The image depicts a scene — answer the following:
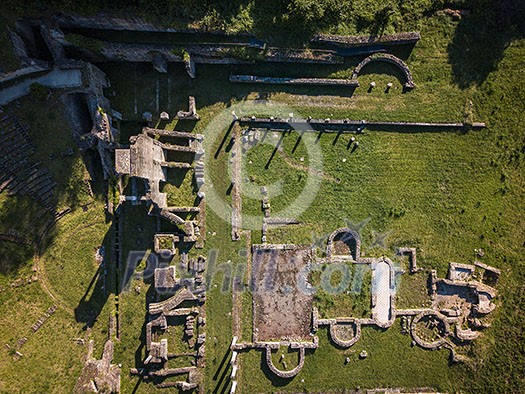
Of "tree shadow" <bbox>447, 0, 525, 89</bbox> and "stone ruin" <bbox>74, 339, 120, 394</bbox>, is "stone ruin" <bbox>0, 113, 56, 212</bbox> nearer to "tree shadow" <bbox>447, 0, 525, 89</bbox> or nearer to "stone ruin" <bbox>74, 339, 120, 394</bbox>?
"stone ruin" <bbox>74, 339, 120, 394</bbox>

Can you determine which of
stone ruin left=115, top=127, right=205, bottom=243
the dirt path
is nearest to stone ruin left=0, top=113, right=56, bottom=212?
stone ruin left=115, top=127, right=205, bottom=243

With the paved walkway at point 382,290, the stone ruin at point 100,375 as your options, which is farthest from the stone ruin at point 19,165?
the paved walkway at point 382,290

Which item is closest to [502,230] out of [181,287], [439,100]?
[439,100]

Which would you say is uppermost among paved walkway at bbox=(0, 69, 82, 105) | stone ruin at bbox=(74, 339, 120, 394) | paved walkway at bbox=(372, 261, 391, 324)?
paved walkway at bbox=(0, 69, 82, 105)

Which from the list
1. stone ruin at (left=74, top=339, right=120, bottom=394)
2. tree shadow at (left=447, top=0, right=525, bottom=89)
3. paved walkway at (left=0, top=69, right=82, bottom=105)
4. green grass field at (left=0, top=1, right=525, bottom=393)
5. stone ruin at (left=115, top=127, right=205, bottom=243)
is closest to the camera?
stone ruin at (left=115, top=127, right=205, bottom=243)

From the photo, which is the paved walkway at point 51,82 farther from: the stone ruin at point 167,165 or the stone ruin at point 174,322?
the stone ruin at point 174,322

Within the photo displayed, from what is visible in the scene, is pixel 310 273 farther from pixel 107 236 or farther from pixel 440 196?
pixel 107 236
